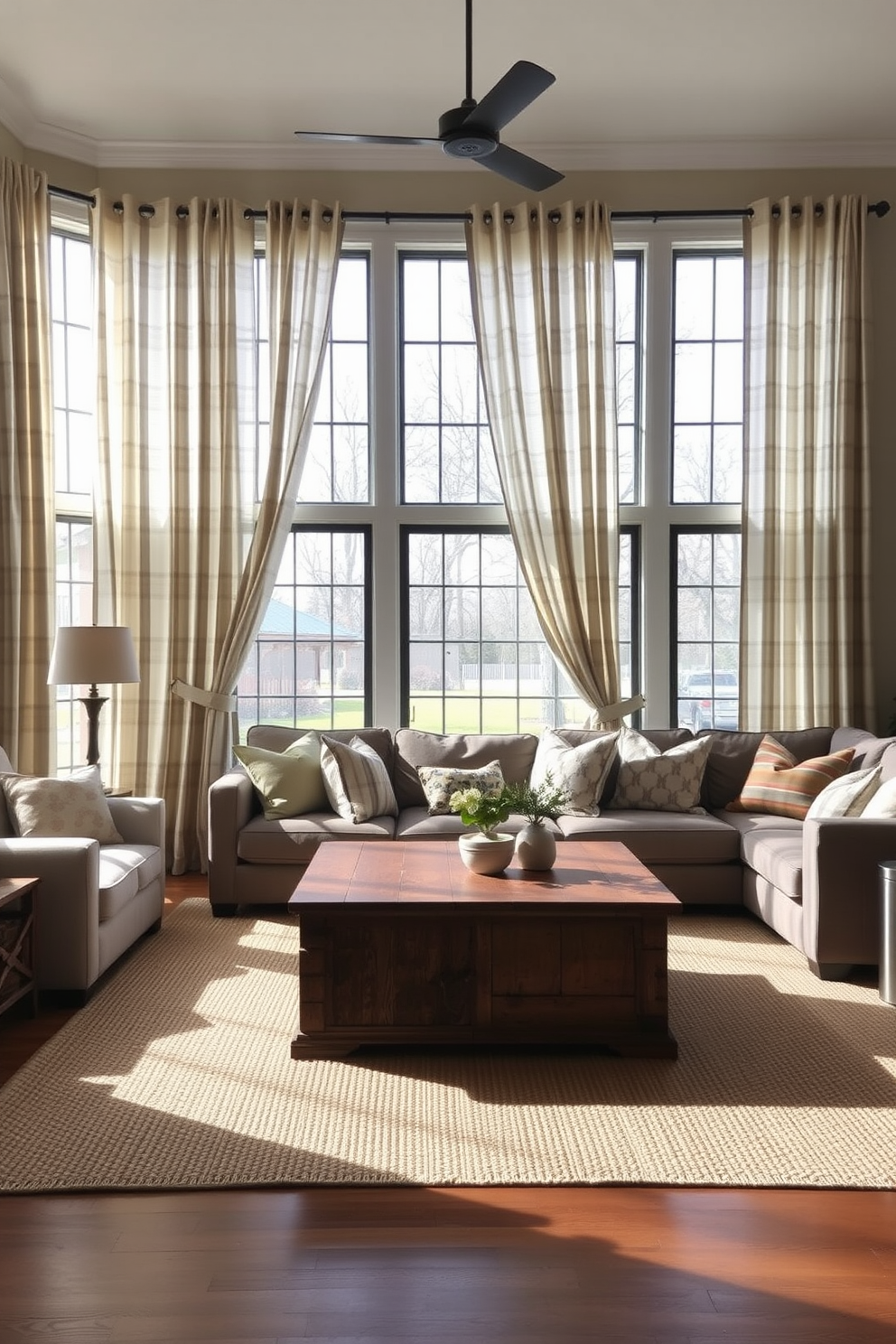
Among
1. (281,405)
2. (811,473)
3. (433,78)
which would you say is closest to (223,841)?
(281,405)

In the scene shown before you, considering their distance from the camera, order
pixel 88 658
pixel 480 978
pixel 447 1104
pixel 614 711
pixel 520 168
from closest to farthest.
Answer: pixel 447 1104 < pixel 480 978 < pixel 520 168 < pixel 88 658 < pixel 614 711

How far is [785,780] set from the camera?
18.8 feet

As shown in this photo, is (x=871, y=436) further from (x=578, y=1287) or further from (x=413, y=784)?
(x=578, y=1287)

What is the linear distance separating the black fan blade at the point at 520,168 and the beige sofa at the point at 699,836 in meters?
2.95

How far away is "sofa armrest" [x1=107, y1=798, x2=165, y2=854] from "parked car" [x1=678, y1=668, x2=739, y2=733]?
11.3ft

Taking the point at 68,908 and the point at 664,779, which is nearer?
the point at 68,908

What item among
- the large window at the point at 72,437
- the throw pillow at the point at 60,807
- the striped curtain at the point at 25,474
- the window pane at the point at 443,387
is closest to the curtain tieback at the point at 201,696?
the large window at the point at 72,437

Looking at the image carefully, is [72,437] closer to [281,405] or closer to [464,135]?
[281,405]

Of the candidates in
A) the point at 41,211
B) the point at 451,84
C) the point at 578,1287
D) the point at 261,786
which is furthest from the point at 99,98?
the point at 578,1287

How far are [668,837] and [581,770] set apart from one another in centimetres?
61

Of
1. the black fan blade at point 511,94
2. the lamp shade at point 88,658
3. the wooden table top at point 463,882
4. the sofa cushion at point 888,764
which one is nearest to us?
the wooden table top at point 463,882

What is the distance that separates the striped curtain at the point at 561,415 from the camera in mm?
6504

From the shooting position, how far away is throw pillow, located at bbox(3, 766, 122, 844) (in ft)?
14.9

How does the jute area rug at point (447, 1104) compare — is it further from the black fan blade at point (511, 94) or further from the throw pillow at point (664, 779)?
the black fan blade at point (511, 94)
